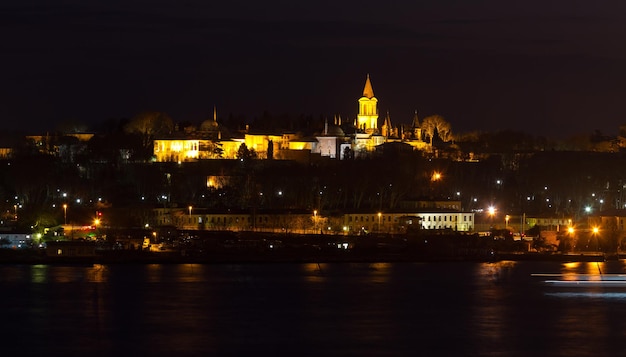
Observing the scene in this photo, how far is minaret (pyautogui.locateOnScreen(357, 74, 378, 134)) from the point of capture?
78188 mm

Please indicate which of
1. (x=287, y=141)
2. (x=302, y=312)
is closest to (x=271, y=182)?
(x=287, y=141)

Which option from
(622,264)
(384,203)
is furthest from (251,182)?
(622,264)

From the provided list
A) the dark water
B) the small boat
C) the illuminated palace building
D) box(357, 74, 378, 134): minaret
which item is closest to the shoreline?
the dark water

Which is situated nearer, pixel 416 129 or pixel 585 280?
pixel 585 280

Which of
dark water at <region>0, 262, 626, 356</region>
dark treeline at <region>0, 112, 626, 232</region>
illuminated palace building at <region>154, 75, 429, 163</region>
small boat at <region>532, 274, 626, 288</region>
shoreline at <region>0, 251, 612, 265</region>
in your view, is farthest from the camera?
illuminated palace building at <region>154, 75, 429, 163</region>

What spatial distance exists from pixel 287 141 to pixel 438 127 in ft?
56.7

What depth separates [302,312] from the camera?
96.5 feet

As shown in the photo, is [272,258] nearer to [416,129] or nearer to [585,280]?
[585,280]

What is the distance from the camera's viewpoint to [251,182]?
5844 centimetres

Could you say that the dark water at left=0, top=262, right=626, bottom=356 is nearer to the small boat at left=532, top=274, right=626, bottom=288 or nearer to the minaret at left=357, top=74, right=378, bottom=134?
the small boat at left=532, top=274, right=626, bottom=288

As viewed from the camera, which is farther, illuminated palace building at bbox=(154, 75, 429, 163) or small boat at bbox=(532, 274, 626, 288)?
illuminated palace building at bbox=(154, 75, 429, 163)

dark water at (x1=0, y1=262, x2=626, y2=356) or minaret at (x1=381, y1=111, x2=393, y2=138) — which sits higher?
minaret at (x1=381, y1=111, x2=393, y2=138)

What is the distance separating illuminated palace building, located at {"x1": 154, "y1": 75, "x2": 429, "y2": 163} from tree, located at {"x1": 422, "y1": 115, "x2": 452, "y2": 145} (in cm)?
668

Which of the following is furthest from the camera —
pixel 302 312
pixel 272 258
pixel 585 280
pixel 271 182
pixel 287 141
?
pixel 287 141
